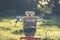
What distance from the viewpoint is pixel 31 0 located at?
95.5 feet

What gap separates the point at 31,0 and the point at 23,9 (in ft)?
4.63

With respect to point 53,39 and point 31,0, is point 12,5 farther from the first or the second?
point 53,39

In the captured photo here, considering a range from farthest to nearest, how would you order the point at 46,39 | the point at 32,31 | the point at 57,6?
the point at 57,6
the point at 46,39
the point at 32,31

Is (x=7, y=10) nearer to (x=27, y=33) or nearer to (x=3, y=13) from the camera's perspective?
(x=3, y=13)

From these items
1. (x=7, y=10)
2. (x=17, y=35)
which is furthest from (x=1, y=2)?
(x=17, y=35)

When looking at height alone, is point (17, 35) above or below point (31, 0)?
below

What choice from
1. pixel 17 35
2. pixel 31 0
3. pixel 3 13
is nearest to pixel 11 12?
pixel 3 13

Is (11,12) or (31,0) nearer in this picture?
(11,12)

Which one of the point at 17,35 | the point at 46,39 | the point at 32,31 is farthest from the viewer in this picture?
the point at 17,35

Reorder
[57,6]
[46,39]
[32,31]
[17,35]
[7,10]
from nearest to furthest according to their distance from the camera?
1. [32,31]
2. [46,39]
3. [17,35]
4. [57,6]
5. [7,10]

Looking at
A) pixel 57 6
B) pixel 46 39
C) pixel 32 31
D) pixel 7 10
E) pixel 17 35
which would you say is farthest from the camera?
pixel 7 10

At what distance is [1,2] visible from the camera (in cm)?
2822

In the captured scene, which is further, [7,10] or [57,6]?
[7,10]

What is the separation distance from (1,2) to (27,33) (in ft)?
69.4
